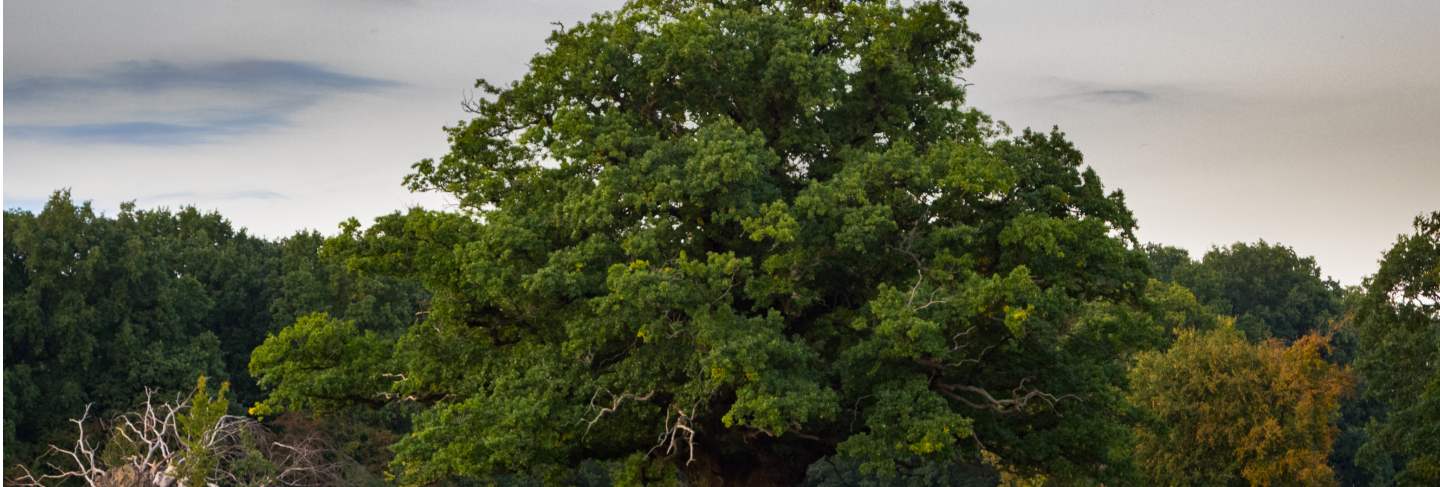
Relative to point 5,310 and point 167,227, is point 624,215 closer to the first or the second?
point 5,310

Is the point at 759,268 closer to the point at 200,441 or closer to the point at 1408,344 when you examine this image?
the point at 200,441

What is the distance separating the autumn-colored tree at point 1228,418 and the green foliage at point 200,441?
92.5 feet

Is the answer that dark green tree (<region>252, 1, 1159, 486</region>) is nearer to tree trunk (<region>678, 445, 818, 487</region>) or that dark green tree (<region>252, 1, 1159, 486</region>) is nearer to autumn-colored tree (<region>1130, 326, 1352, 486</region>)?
tree trunk (<region>678, 445, 818, 487</region>)

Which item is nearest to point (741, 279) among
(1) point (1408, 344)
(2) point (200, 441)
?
(2) point (200, 441)

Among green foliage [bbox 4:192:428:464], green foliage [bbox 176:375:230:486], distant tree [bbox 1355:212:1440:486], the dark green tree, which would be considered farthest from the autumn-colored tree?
green foliage [bbox 176:375:230:486]

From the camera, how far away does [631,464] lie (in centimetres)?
→ 2356

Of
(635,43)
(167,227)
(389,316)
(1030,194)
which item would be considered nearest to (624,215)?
(635,43)

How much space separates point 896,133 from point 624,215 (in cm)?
494

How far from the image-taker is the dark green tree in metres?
21.4

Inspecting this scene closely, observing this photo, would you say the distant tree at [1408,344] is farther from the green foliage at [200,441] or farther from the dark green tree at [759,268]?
the green foliage at [200,441]

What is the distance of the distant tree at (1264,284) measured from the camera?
2867 inches

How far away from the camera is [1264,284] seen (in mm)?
76312

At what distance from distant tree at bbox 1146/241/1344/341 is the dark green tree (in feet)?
164

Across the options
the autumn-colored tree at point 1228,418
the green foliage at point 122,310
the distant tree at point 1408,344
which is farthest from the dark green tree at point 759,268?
the autumn-colored tree at point 1228,418
